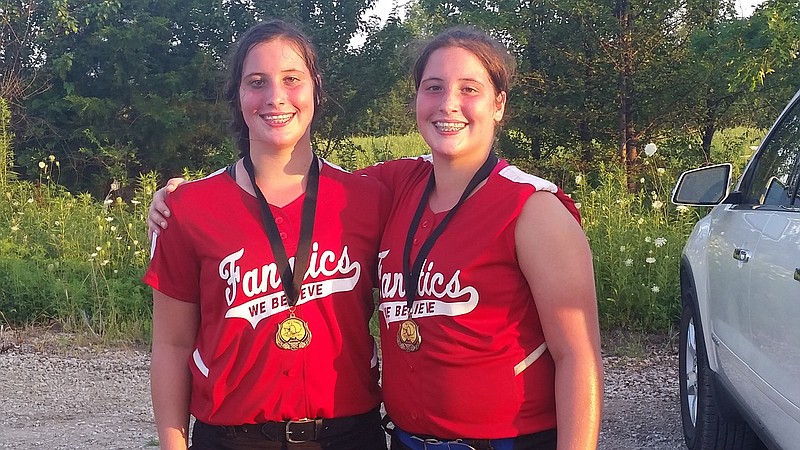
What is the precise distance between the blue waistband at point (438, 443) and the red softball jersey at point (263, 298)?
16 centimetres

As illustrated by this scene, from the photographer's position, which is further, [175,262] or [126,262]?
[126,262]

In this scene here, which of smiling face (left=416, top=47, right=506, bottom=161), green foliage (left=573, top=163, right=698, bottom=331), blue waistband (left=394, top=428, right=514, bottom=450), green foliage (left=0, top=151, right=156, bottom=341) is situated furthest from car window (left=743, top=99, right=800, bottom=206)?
green foliage (left=0, top=151, right=156, bottom=341)

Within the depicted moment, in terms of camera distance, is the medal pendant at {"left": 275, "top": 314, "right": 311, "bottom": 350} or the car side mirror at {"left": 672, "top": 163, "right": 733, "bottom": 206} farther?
the car side mirror at {"left": 672, "top": 163, "right": 733, "bottom": 206}

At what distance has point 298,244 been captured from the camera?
2.10 meters

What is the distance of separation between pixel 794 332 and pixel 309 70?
1660mm

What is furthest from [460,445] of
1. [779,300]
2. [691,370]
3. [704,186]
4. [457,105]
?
[691,370]

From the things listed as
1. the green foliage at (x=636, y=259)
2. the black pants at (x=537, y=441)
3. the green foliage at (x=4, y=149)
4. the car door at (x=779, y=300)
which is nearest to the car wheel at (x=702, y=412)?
the car door at (x=779, y=300)

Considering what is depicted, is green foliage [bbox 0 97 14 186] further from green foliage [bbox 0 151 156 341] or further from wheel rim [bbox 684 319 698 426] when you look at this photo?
wheel rim [bbox 684 319 698 426]

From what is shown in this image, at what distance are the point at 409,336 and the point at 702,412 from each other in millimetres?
2418

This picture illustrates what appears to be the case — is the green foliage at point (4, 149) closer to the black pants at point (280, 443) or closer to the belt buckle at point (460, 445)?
the black pants at point (280, 443)

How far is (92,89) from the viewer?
14812 millimetres

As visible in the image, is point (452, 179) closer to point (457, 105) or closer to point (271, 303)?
point (457, 105)

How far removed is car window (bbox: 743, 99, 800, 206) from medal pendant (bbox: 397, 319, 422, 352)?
1.77 metres

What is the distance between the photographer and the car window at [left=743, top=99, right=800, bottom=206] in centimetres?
325
